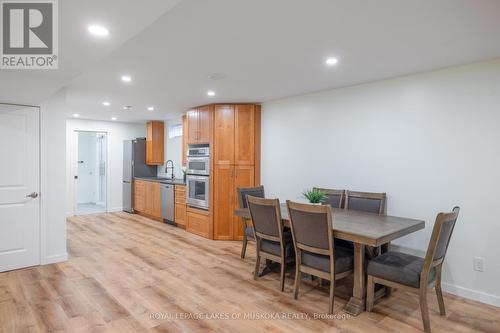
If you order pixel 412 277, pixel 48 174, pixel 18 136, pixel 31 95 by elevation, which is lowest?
pixel 412 277

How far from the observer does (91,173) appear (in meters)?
8.86

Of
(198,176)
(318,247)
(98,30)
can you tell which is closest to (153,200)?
(198,176)

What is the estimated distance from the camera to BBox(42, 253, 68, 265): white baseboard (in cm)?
385

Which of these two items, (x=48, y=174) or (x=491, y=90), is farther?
(x=48, y=174)

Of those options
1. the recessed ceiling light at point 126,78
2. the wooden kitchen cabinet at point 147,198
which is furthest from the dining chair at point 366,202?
the wooden kitchen cabinet at point 147,198

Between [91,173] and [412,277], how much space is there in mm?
8917

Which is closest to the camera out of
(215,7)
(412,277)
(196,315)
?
(215,7)

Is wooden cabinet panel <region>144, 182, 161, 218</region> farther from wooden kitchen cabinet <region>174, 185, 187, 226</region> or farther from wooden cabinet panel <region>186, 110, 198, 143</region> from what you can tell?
wooden cabinet panel <region>186, 110, 198, 143</region>

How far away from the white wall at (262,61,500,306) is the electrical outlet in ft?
0.14

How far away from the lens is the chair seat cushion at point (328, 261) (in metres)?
2.70

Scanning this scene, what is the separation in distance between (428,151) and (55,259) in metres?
4.84

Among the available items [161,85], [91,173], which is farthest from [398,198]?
[91,173]

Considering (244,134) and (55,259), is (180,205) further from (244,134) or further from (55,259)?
(55,259)

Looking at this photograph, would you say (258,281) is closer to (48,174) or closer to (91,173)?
(48,174)
